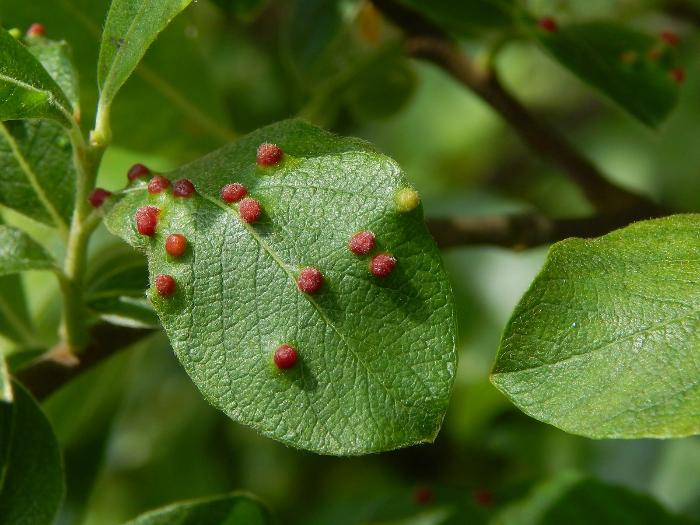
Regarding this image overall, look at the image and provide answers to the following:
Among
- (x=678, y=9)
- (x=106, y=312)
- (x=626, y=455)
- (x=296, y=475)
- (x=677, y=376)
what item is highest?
(x=677, y=376)

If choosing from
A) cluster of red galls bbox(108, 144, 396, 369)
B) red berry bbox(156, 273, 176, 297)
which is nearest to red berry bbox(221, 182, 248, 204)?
cluster of red galls bbox(108, 144, 396, 369)

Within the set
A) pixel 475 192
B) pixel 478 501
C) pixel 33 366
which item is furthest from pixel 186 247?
pixel 475 192

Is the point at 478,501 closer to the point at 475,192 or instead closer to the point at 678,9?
the point at 475,192

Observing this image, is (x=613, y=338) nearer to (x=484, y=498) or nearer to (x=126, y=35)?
(x=126, y=35)

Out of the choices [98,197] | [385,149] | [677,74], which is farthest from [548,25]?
[385,149]

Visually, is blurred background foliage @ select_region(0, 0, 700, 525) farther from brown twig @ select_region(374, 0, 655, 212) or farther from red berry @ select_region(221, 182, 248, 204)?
red berry @ select_region(221, 182, 248, 204)

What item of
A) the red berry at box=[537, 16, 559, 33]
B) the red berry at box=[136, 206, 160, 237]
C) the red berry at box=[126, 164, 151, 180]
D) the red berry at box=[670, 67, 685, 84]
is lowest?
the red berry at box=[670, 67, 685, 84]

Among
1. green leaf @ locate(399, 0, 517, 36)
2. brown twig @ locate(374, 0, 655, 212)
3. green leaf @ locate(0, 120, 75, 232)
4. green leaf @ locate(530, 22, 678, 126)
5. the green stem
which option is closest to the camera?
the green stem
